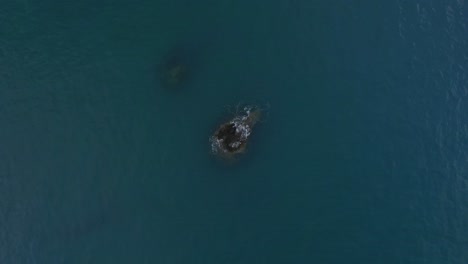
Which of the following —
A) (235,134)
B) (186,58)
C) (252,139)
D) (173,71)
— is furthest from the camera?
(186,58)

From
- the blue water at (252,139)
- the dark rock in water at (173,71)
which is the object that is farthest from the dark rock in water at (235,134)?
the dark rock in water at (173,71)

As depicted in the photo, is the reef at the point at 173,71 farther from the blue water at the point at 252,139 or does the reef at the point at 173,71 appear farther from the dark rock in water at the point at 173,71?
the blue water at the point at 252,139

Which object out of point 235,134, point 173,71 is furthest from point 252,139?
point 173,71

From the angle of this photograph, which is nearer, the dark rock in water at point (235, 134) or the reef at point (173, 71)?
the dark rock in water at point (235, 134)

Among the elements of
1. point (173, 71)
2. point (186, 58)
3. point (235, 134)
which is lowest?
point (235, 134)

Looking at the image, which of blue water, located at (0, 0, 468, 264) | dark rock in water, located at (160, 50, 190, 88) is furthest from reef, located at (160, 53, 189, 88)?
blue water, located at (0, 0, 468, 264)

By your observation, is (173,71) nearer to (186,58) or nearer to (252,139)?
(186,58)

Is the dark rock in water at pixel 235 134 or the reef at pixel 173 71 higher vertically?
the reef at pixel 173 71

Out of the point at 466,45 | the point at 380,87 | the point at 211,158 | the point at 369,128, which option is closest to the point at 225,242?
the point at 211,158
